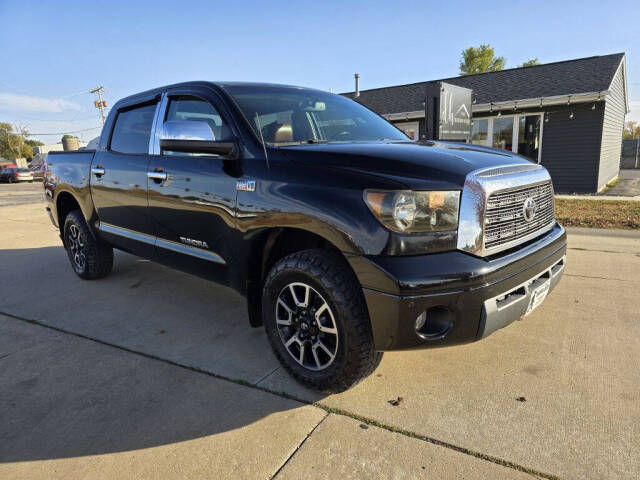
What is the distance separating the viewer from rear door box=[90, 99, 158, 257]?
3.55 m

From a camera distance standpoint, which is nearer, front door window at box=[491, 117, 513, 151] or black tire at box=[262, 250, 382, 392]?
black tire at box=[262, 250, 382, 392]

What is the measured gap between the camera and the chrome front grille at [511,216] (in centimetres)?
221

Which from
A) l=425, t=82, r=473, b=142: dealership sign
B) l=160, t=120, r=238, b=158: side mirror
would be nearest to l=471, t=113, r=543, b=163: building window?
l=425, t=82, r=473, b=142: dealership sign

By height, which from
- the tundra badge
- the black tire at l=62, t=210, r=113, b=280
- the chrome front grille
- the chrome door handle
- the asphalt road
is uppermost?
the chrome door handle

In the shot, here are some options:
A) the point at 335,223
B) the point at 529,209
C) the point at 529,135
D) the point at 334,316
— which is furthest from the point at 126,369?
the point at 529,135

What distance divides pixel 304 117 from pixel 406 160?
1195mm

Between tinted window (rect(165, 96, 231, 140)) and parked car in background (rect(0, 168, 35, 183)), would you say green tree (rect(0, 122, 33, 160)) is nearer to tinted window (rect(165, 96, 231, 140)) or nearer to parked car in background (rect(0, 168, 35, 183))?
parked car in background (rect(0, 168, 35, 183))

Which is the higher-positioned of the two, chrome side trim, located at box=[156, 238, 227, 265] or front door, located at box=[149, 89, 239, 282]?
front door, located at box=[149, 89, 239, 282]

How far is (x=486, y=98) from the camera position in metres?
14.1

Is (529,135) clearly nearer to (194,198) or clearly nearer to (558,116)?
(558,116)

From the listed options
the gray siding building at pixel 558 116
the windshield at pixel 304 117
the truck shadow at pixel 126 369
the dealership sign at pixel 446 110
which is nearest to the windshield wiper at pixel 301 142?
the windshield at pixel 304 117

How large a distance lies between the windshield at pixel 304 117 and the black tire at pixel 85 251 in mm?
2566

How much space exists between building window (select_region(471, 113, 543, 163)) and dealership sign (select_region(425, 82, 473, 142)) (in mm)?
4178

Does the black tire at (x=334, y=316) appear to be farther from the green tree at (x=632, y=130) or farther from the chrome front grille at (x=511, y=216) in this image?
the green tree at (x=632, y=130)
